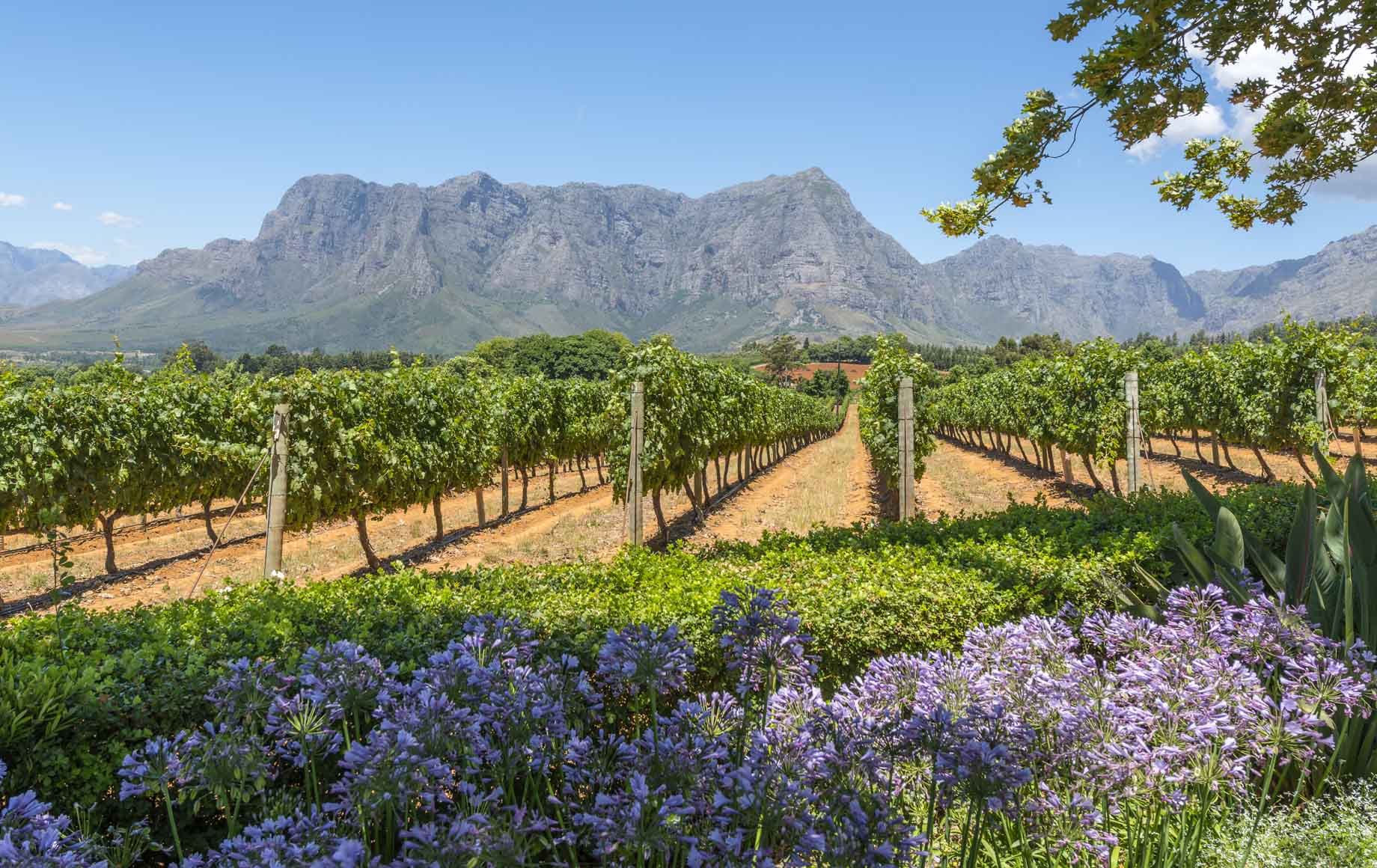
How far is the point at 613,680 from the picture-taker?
2.02m

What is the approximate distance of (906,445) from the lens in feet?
27.5

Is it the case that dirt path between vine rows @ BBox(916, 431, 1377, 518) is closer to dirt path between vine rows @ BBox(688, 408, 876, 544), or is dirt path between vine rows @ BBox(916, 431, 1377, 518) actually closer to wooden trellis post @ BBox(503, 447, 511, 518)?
dirt path between vine rows @ BBox(688, 408, 876, 544)

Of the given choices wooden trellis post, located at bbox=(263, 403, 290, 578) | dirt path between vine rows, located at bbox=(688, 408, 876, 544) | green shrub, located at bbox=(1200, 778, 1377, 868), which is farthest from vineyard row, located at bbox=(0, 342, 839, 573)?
green shrub, located at bbox=(1200, 778, 1377, 868)

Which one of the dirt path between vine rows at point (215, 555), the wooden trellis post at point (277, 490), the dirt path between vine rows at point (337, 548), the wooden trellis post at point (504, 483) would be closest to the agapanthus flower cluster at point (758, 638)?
the wooden trellis post at point (277, 490)

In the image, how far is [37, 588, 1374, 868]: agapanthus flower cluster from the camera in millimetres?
1449

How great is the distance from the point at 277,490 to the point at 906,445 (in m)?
7.25

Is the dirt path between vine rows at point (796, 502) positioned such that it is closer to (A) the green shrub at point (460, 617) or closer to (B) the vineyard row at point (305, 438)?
(B) the vineyard row at point (305, 438)

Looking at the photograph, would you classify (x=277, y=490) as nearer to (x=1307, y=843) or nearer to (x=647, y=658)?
(x=647, y=658)

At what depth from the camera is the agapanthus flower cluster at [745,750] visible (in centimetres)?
145

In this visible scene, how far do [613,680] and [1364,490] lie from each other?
3889mm

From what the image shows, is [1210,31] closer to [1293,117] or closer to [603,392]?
[1293,117]

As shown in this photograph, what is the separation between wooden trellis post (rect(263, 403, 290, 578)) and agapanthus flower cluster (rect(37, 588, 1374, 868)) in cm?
575

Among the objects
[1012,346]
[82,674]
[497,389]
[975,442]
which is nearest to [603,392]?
[497,389]

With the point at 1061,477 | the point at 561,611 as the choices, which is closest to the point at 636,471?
the point at 561,611
